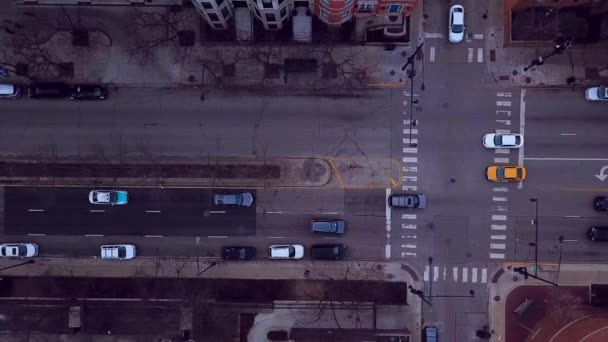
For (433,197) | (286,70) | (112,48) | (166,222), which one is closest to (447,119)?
(433,197)

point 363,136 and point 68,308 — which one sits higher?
point 363,136

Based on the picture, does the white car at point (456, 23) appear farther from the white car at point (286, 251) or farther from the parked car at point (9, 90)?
the parked car at point (9, 90)

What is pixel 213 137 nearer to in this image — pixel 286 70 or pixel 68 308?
pixel 286 70

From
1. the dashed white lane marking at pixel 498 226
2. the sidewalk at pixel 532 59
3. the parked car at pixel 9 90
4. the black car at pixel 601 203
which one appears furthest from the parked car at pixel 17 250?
the black car at pixel 601 203

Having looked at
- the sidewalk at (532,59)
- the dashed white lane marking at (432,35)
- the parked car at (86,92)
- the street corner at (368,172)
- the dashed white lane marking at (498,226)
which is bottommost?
the dashed white lane marking at (498,226)

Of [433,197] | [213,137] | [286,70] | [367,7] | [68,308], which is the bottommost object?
[68,308]

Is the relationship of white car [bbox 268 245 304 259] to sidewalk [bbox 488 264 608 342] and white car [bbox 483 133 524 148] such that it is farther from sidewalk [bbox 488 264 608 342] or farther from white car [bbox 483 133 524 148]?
white car [bbox 483 133 524 148]

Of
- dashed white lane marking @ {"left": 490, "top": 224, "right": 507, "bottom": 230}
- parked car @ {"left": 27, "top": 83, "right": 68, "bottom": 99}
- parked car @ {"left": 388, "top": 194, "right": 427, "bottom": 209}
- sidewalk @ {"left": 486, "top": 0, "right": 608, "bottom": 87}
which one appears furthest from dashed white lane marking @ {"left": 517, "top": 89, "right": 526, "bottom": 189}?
parked car @ {"left": 27, "top": 83, "right": 68, "bottom": 99}
